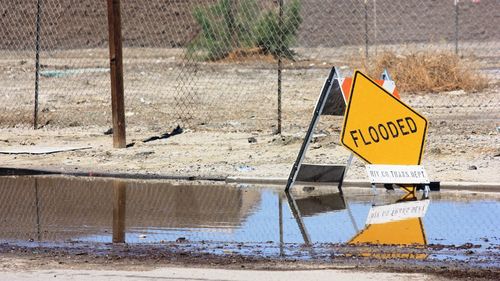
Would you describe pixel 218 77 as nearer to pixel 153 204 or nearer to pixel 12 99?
pixel 12 99

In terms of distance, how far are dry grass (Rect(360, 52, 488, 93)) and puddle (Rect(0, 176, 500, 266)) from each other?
954cm

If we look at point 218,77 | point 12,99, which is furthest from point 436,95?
point 12,99

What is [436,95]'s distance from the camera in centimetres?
2109

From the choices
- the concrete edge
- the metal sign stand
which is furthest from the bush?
the metal sign stand

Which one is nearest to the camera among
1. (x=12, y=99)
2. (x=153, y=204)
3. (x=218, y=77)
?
(x=153, y=204)

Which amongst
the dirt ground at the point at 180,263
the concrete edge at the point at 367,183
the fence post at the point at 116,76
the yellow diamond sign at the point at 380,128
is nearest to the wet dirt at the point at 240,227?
the dirt ground at the point at 180,263

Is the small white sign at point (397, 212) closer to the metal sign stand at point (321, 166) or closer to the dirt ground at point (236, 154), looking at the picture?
the metal sign stand at point (321, 166)

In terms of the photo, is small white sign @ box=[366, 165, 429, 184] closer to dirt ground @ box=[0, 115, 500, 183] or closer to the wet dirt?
the wet dirt

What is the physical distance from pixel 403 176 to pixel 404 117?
0.63 meters

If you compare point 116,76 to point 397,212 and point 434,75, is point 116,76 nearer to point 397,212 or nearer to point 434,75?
point 397,212

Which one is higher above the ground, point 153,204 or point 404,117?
point 404,117

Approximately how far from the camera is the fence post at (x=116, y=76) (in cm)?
1530

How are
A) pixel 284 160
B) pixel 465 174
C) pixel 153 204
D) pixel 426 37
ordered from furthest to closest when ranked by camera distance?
1. pixel 426 37
2. pixel 284 160
3. pixel 465 174
4. pixel 153 204

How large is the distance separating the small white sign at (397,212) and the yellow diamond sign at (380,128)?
25.3 inches
